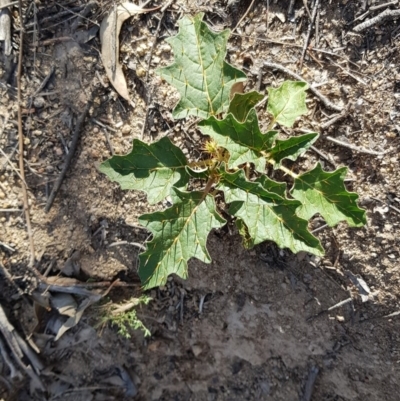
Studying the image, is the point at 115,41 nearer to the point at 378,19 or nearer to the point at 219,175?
the point at 219,175

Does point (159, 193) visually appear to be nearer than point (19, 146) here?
Yes

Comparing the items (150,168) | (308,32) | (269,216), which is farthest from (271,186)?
(308,32)

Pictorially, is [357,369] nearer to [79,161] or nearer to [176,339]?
[176,339]

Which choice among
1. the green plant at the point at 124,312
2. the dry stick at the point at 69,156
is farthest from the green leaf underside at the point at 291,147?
the green plant at the point at 124,312

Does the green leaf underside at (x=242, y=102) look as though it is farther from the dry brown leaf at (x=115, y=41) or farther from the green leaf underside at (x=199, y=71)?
the dry brown leaf at (x=115, y=41)

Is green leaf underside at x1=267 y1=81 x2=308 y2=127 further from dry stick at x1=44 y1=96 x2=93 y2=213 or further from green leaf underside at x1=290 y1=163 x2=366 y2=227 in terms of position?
dry stick at x1=44 y1=96 x2=93 y2=213

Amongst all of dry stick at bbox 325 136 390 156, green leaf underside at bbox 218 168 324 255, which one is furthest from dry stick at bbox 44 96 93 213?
dry stick at bbox 325 136 390 156

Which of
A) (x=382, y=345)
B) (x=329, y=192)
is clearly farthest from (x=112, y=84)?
(x=382, y=345)
